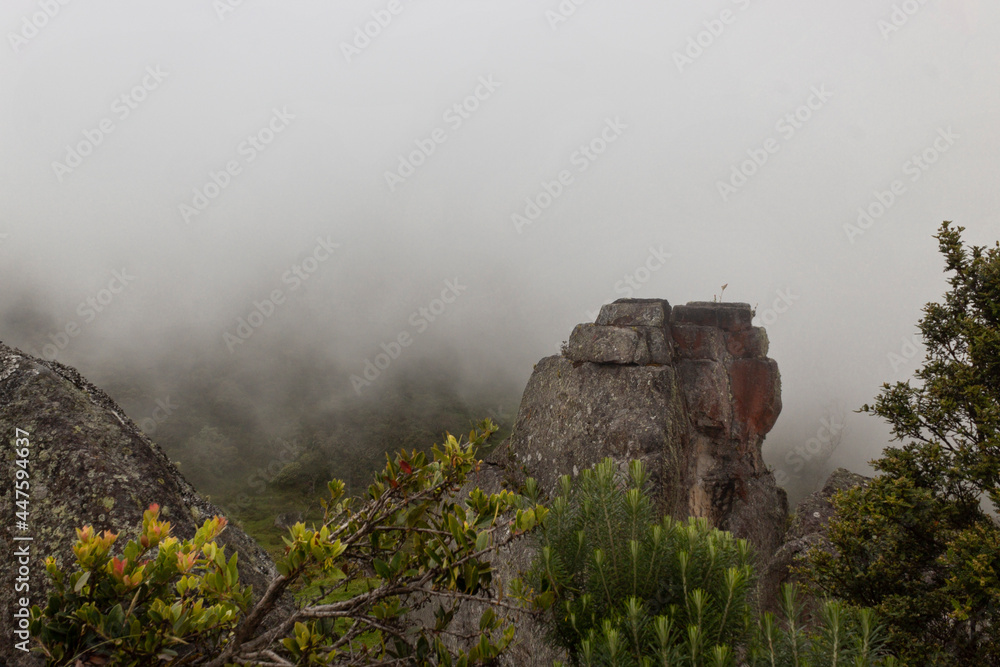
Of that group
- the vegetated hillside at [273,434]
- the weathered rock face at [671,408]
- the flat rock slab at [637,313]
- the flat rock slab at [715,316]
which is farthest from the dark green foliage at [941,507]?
the vegetated hillside at [273,434]

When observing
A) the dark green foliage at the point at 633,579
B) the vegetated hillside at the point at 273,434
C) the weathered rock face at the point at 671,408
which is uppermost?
the weathered rock face at the point at 671,408

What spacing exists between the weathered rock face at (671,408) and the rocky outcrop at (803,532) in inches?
45.1

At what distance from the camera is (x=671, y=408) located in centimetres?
2038

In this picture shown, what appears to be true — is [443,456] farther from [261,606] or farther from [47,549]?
[47,549]

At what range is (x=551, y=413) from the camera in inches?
829

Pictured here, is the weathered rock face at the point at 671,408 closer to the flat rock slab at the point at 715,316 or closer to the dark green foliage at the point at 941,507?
the flat rock slab at the point at 715,316

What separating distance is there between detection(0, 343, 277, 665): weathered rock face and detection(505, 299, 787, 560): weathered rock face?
1422 centimetres

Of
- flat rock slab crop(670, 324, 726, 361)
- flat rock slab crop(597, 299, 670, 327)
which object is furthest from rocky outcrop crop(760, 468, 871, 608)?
flat rock slab crop(597, 299, 670, 327)

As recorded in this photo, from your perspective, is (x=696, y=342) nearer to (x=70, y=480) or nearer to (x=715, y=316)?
(x=715, y=316)

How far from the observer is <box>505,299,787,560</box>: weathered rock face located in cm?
1966

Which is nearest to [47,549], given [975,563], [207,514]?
[207,514]

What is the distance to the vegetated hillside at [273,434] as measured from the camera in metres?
118

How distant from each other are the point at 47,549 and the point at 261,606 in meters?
2.61

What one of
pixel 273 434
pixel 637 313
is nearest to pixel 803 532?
pixel 637 313
